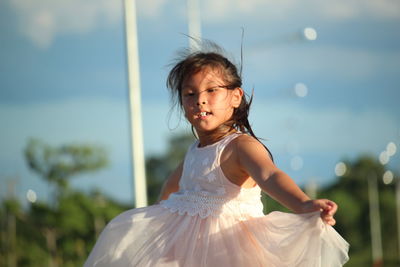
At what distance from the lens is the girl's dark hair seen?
463cm

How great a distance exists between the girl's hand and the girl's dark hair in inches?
37.3

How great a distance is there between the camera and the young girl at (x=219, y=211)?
3.89 metres

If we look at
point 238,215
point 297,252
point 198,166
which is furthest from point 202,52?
point 297,252

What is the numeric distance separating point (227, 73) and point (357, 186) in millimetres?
41596

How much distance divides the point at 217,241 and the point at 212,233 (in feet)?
0.20

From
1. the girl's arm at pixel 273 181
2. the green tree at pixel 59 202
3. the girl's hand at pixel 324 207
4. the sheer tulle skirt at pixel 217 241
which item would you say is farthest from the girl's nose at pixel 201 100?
the green tree at pixel 59 202

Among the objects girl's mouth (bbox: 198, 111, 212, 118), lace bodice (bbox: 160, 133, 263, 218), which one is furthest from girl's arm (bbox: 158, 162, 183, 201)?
girl's mouth (bbox: 198, 111, 212, 118)

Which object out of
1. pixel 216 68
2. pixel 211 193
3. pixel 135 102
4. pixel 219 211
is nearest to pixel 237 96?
pixel 216 68

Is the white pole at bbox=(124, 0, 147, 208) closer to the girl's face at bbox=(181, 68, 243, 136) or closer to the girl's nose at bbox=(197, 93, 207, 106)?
the girl's face at bbox=(181, 68, 243, 136)

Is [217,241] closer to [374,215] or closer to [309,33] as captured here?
[309,33]

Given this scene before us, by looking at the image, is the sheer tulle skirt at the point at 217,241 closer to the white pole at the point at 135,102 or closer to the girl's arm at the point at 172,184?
the girl's arm at the point at 172,184

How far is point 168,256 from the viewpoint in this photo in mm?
4273

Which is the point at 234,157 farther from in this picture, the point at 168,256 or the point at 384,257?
the point at 384,257

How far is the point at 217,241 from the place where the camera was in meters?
4.21
